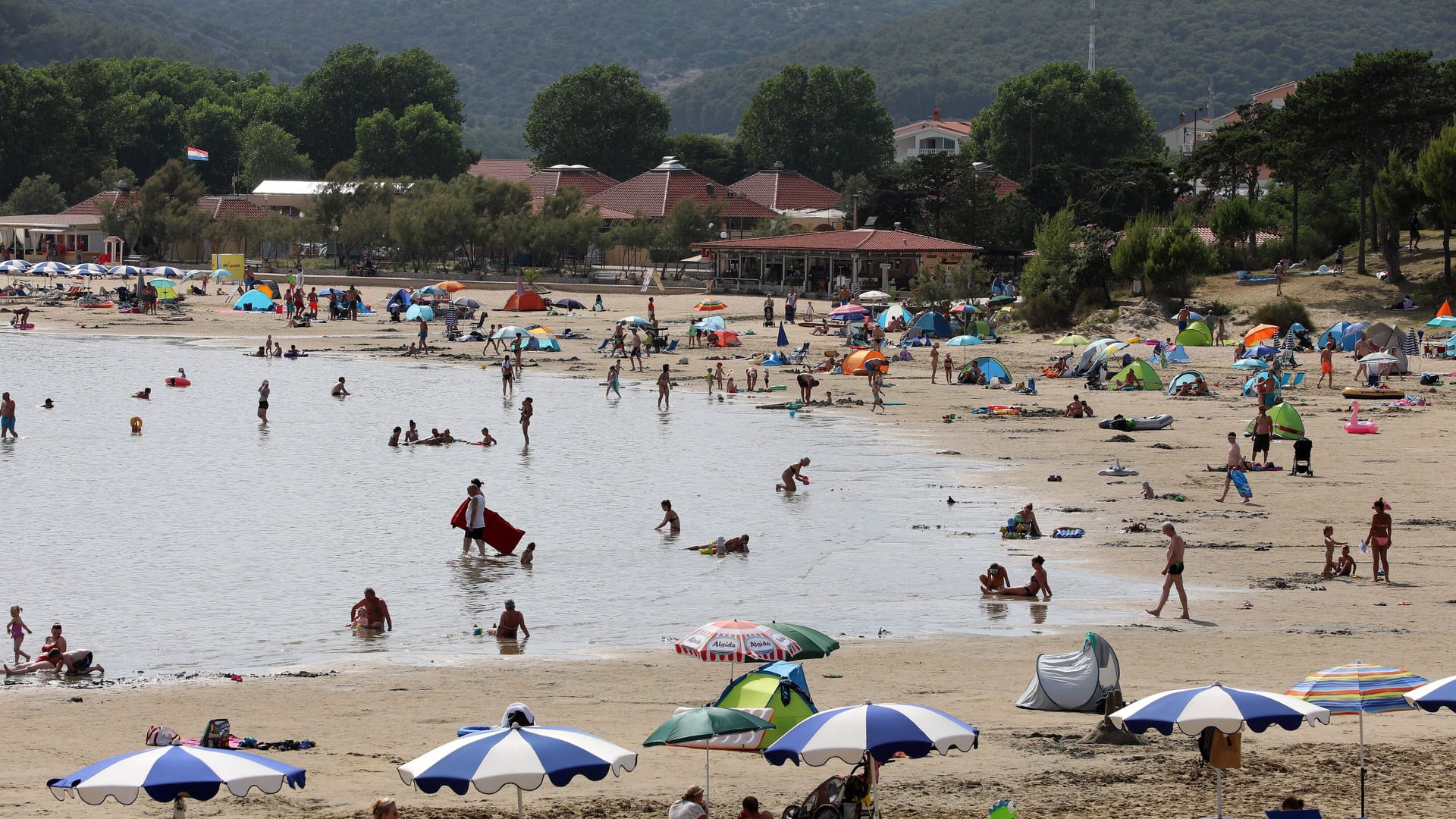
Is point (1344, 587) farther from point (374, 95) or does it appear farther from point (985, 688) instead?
point (374, 95)

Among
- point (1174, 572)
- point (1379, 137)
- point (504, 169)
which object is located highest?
point (504, 169)

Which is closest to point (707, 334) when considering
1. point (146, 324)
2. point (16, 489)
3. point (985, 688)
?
point (146, 324)

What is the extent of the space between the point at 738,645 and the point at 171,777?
529 centimetres

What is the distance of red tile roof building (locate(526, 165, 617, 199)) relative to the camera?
89000mm

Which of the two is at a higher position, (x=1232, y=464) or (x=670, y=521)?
(x=1232, y=464)

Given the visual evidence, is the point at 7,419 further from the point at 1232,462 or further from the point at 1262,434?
the point at 1262,434

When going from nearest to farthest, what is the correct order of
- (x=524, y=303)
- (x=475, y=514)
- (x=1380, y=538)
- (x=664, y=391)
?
(x=1380, y=538), (x=475, y=514), (x=664, y=391), (x=524, y=303)

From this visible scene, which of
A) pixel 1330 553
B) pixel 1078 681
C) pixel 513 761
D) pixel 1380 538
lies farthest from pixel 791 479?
pixel 513 761

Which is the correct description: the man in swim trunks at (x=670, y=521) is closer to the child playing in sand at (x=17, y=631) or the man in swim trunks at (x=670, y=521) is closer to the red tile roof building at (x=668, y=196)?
the child playing in sand at (x=17, y=631)

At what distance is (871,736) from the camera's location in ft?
28.7

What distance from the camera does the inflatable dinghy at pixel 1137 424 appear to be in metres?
29.0

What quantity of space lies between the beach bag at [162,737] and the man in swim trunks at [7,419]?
73.9ft

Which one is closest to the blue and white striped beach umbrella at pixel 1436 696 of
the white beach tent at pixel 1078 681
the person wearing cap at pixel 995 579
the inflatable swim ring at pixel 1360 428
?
the white beach tent at pixel 1078 681

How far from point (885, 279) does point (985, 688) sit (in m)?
47.4
